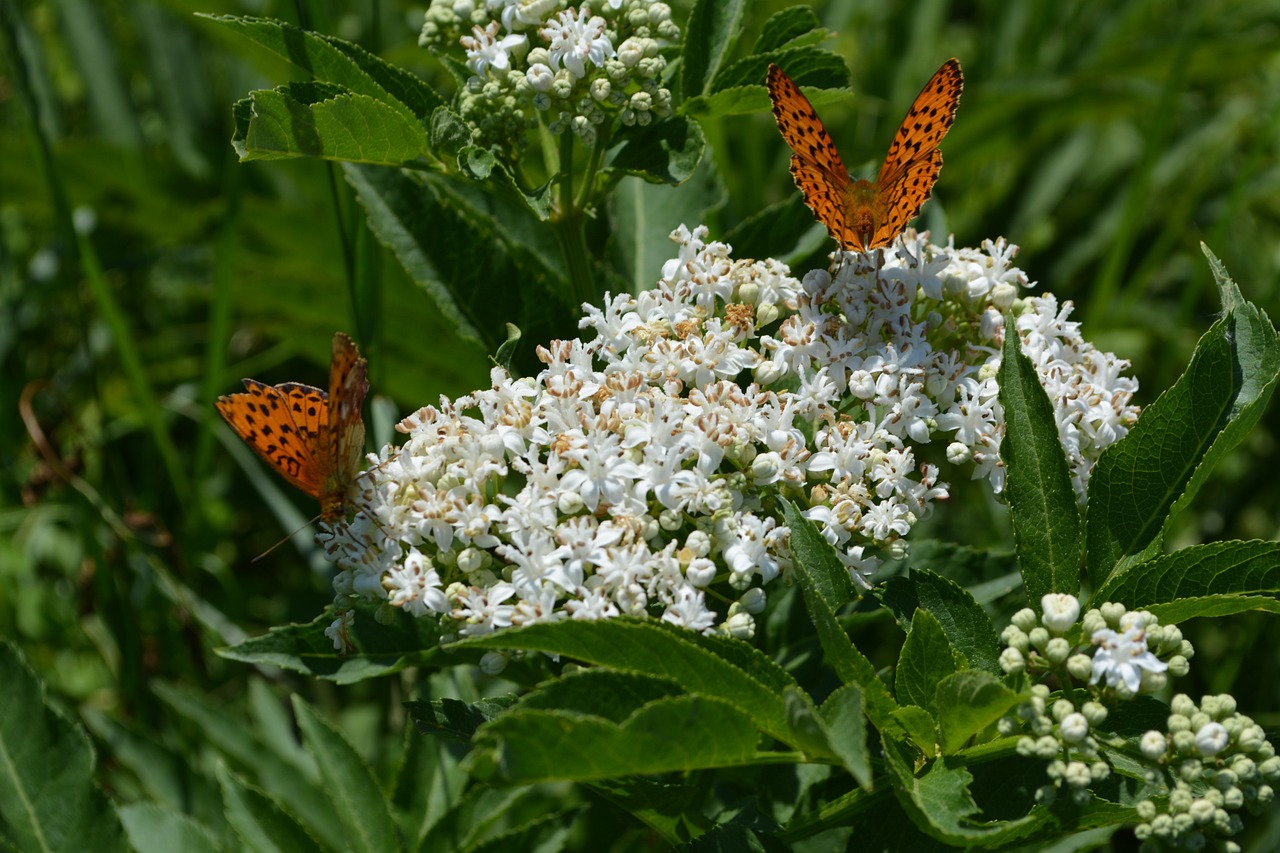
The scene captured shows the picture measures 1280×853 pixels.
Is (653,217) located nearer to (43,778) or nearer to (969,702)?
(969,702)

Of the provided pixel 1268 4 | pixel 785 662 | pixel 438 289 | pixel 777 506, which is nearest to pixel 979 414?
pixel 777 506

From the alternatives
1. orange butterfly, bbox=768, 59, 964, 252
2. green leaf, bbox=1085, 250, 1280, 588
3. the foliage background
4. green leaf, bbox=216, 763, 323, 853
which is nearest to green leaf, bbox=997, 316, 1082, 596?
green leaf, bbox=1085, 250, 1280, 588

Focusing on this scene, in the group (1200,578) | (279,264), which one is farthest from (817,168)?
(279,264)

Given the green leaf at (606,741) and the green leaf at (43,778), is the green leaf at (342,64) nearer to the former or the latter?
the green leaf at (606,741)

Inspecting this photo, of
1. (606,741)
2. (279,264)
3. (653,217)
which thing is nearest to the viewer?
(606,741)

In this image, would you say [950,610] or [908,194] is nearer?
[950,610]

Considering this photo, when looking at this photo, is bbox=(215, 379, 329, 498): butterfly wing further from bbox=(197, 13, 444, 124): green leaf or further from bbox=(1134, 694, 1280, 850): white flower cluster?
bbox=(1134, 694, 1280, 850): white flower cluster

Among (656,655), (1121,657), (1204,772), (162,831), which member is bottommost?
(162,831)

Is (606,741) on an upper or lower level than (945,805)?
upper
